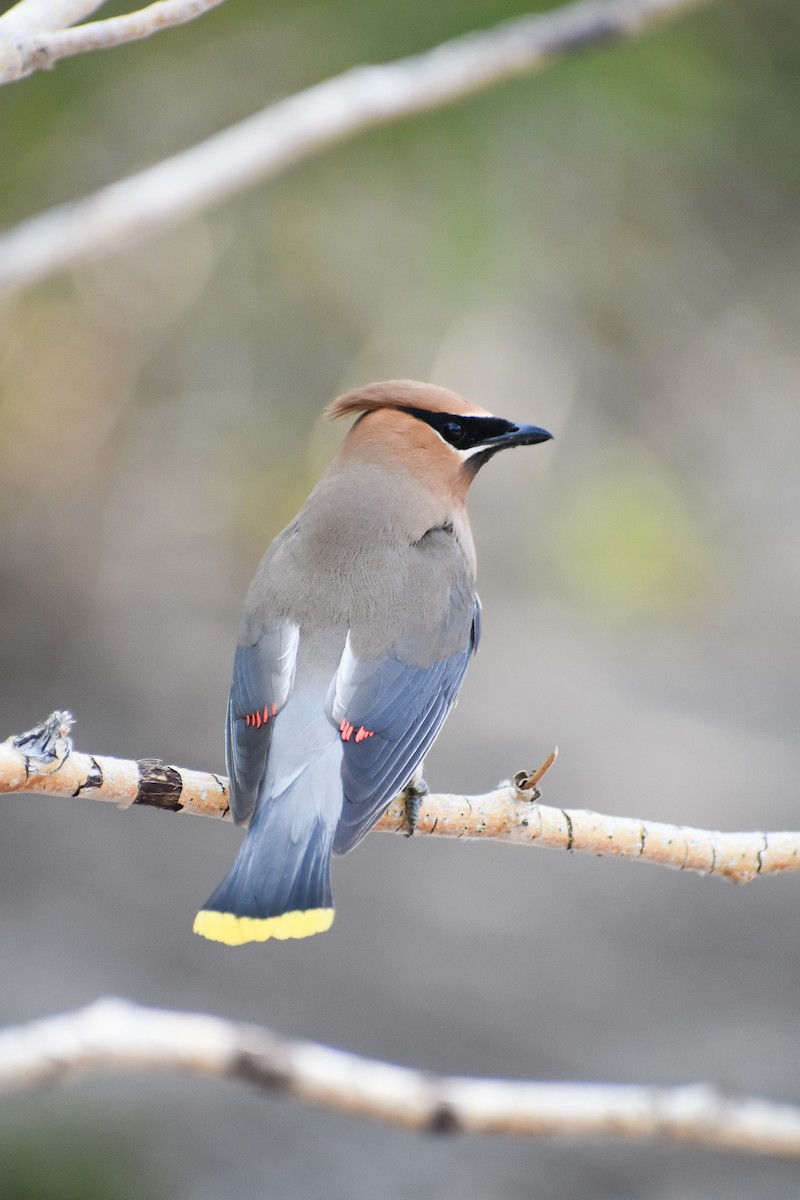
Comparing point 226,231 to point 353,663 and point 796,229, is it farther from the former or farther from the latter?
point 353,663

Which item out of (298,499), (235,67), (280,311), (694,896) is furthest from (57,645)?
(694,896)

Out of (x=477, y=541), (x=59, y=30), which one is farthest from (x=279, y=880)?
(x=477, y=541)

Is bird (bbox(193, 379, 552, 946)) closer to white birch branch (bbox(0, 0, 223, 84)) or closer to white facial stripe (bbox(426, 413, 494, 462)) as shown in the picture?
white facial stripe (bbox(426, 413, 494, 462))

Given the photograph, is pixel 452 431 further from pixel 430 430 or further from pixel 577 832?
pixel 577 832

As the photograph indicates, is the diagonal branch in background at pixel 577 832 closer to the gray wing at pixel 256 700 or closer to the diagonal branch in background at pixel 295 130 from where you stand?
the gray wing at pixel 256 700

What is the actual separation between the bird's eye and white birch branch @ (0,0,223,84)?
149cm

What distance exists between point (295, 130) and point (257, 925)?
8.04 feet

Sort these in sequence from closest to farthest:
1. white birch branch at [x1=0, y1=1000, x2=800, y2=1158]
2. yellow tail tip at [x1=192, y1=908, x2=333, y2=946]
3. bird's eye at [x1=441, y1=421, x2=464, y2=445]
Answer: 1. white birch branch at [x1=0, y1=1000, x2=800, y2=1158]
2. yellow tail tip at [x1=192, y1=908, x2=333, y2=946]
3. bird's eye at [x1=441, y1=421, x2=464, y2=445]

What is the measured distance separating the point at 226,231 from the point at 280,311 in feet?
2.42

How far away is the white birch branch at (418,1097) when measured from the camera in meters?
2.45

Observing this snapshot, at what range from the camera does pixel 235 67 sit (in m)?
8.57

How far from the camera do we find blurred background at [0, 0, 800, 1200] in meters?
6.11

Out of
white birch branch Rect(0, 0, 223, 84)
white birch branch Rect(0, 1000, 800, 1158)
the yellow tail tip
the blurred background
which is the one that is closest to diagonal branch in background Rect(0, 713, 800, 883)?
the yellow tail tip

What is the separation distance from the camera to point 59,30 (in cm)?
271
